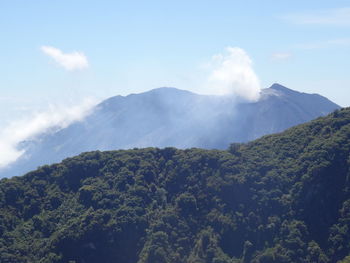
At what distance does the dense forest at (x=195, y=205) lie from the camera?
55406 mm

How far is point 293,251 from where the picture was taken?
52.7 m

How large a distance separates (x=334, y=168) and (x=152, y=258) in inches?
992

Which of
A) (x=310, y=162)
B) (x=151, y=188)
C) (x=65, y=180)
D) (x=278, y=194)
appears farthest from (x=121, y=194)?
(x=310, y=162)

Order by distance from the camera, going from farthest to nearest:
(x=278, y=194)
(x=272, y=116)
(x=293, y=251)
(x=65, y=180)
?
(x=272, y=116)
(x=65, y=180)
(x=278, y=194)
(x=293, y=251)

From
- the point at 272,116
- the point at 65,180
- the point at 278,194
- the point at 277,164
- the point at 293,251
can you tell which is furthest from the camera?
the point at 272,116

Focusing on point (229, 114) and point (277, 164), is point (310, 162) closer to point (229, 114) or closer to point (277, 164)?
point (277, 164)

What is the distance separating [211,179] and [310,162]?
1316cm

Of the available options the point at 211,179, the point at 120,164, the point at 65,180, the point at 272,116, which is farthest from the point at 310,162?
the point at 272,116

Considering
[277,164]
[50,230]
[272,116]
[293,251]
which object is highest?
[272,116]

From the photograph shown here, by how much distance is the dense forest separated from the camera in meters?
55.4

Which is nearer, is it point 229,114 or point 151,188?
point 151,188

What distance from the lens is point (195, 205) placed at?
62438 millimetres

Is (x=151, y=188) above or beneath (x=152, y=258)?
above

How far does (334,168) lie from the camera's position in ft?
197
